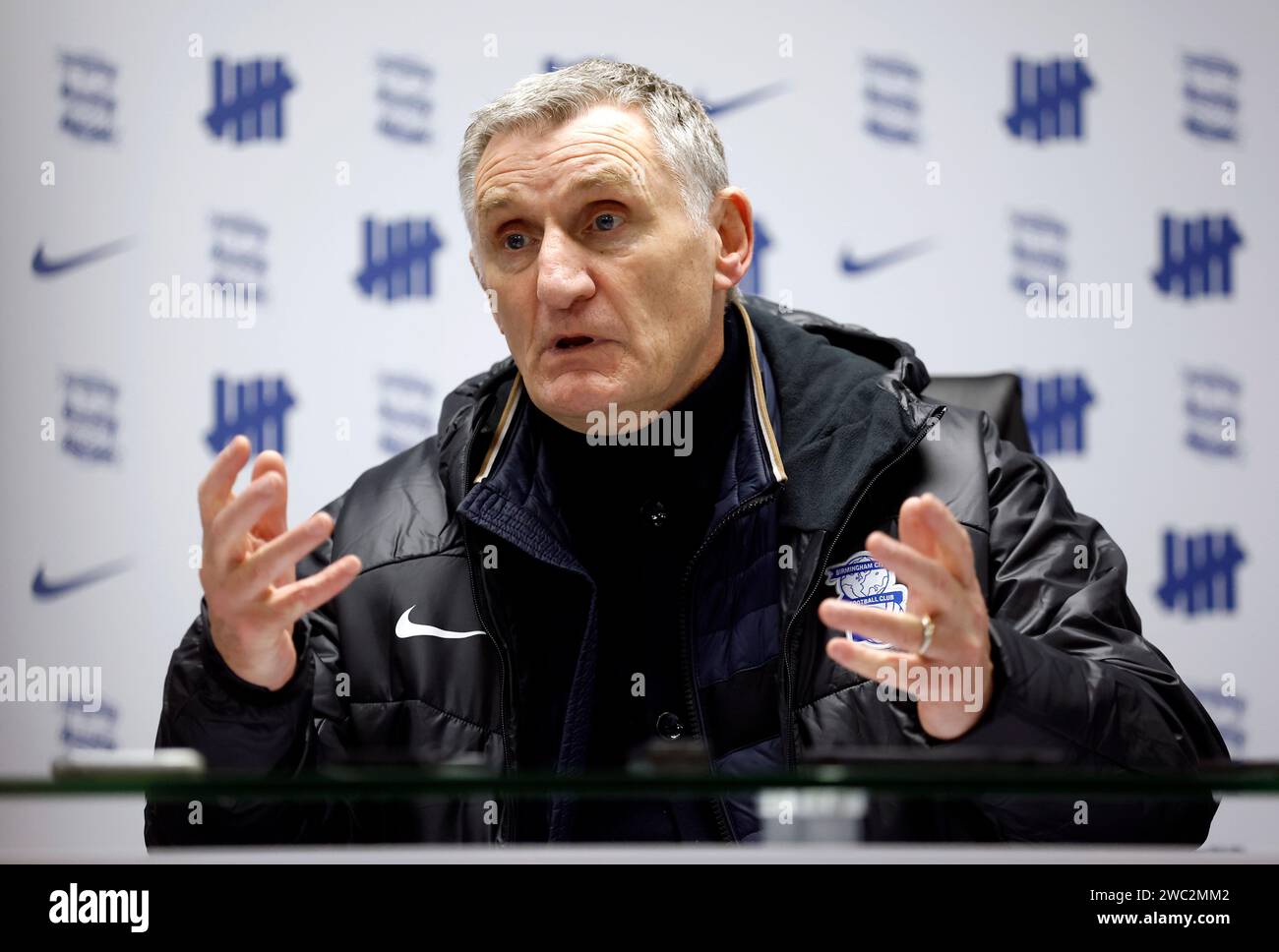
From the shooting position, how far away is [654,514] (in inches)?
56.3

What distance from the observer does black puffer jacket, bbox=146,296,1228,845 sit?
3.84 feet

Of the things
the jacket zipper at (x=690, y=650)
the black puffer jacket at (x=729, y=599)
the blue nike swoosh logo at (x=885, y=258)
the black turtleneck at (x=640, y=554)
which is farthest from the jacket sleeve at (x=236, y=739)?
the blue nike swoosh logo at (x=885, y=258)

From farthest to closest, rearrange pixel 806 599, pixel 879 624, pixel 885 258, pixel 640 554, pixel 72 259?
pixel 72 259 < pixel 885 258 < pixel 640 554 < pixel 806 599 < pixel 879 624

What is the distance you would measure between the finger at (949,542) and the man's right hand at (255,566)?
1.32ft

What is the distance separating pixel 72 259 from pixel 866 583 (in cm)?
180

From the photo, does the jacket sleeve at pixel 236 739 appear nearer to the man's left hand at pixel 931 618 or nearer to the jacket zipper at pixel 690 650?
the jacket zipper at pixel 690 650

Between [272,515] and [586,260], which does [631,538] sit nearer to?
[586,260]

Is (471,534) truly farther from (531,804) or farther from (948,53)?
(948,53)

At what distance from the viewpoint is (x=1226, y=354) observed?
84.0 inches

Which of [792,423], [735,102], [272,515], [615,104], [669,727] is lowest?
[669,727]

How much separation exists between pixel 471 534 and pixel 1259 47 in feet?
5.89

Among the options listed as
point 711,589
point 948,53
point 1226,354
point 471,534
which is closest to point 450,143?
point 948,53

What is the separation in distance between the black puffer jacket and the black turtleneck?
1.1 inches

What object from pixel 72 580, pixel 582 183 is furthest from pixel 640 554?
pixel 72 580
